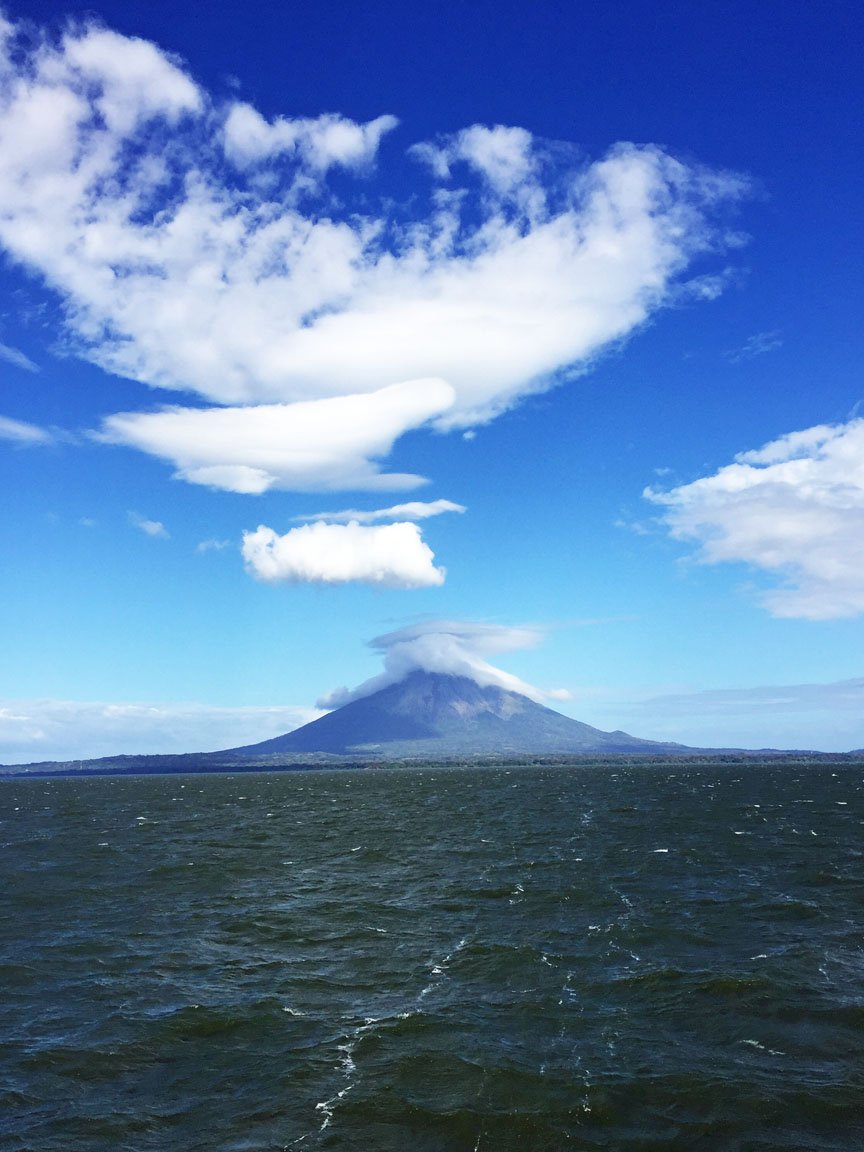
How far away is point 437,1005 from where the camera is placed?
1303 inches

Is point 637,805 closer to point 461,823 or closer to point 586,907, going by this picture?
point 461,823

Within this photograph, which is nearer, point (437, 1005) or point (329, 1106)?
point (329, 1106)

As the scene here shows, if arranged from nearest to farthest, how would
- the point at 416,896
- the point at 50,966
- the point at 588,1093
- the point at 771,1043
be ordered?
1. the point at 588,1093
2. the point at 771,1043
3. the point at 50,966
4. the point at 416,896

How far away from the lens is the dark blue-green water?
23.3 m

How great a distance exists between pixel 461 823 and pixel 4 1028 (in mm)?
82512

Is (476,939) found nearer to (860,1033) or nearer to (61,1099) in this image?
(860,1033)

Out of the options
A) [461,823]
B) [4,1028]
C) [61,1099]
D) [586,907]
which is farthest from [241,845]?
[61,1099]

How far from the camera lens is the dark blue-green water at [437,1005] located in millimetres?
23328

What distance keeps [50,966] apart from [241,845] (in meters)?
48.9

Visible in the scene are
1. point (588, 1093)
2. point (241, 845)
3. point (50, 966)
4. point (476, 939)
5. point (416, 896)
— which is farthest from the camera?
point (241, 845)

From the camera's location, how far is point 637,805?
139 meters

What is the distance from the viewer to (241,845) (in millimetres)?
87438

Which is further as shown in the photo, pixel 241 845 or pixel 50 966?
pixel 241 845

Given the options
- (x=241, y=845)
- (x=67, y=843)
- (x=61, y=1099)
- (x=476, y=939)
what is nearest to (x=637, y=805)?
(x=241, y=845)
